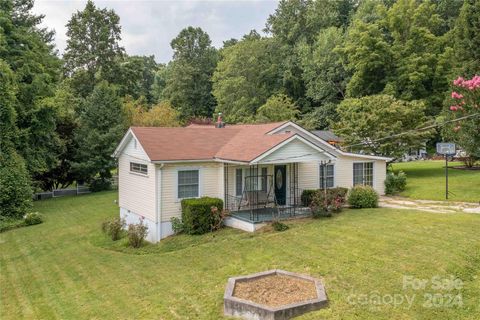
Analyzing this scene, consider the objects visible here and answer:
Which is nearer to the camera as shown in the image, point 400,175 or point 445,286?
point 445,286

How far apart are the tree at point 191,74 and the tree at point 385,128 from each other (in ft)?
117

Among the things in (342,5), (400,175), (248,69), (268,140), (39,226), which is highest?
Answer: (342,5)

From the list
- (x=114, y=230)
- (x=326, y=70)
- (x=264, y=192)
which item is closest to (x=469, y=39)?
(x=326, y=70)

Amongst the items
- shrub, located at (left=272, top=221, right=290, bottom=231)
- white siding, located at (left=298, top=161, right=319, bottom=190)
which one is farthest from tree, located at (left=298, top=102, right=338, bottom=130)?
shrub, located at (left=272, top=221, right=290, bottom=231)

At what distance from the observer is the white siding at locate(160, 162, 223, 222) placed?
15891mm

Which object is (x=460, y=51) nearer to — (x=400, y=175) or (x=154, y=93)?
(x=400, y=175)

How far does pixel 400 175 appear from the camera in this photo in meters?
22.5

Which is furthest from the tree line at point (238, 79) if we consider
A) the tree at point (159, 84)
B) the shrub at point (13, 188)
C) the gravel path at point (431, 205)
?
the tree at point (159, 84)

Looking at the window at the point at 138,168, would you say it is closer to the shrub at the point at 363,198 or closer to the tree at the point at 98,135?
the shrub at the point at 363,198

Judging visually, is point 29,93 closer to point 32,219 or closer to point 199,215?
point 32,219

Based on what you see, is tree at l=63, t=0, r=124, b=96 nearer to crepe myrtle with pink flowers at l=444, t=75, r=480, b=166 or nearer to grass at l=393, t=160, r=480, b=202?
grass at l=393, t=160, r=480, b=202

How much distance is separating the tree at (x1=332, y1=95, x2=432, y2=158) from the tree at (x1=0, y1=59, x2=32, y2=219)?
66.4 feet

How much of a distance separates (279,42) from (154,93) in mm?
26851

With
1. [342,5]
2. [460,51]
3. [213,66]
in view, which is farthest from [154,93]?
[460,51]
